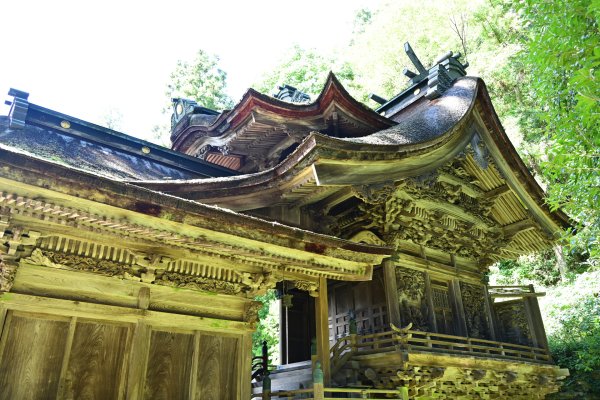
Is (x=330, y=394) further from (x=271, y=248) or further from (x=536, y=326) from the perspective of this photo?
(x=536, y=326)

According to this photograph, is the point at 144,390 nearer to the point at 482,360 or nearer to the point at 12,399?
the point at 12,399

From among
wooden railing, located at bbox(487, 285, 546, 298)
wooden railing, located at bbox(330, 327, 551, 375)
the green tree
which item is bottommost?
wooden railing, located at bbox(330, 327, 551, 375)

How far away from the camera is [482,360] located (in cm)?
897

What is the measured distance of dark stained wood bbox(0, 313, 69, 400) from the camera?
457cm

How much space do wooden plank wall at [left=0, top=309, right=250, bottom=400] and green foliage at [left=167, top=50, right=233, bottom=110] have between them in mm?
22069

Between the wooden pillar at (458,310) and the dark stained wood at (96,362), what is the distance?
7.22m

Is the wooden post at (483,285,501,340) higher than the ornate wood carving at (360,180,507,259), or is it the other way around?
the ornate wood carving at (360,180,507,259)

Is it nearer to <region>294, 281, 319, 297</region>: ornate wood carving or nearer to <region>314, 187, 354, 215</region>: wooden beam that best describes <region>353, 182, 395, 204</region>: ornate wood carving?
<region>314, 187, 354, 215</region>: wooden beam

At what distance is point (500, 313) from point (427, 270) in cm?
336

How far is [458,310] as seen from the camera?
9.89m

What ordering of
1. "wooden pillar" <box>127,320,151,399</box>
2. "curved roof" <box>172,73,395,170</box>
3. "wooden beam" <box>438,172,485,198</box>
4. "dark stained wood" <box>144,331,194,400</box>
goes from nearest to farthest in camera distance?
1. "wooden pillar" <box>127,320,151,399</box>
2. "dark stained wood" <box>144,331,194,400</box>
3. "curved roof" <box>172,73,395,170</box>
4. "wooden beam" <box>438,172,485,198</box>

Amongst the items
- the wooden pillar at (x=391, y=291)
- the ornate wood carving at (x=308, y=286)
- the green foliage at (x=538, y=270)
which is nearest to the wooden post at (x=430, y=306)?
the wooden pillar at (x=391, y=291)


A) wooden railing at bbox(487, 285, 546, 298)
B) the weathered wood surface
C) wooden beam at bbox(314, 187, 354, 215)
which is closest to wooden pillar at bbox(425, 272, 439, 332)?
wooden railing at bbox(487, 285, 546, 298)

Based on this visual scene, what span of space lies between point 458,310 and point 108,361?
7.53 meters
